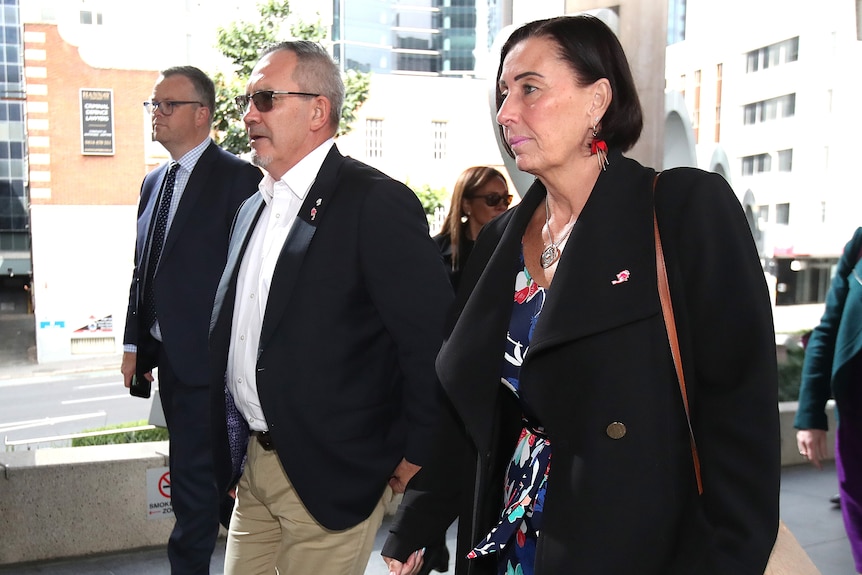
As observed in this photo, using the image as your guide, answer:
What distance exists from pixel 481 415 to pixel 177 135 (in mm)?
2413

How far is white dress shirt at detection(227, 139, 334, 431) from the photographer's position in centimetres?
221

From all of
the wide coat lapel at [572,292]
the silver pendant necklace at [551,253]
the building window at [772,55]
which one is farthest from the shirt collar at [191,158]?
the building window at [772,55]

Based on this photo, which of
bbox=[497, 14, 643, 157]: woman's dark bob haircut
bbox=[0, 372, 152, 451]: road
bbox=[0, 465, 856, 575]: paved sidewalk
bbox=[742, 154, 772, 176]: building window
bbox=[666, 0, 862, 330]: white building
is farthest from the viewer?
bbox=[742, 154, 772, 176]: building window

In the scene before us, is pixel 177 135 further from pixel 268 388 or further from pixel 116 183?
pixel 116 183

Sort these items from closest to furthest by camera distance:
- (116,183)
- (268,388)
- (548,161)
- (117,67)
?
(548,161), (268,388), (116,183), (117,67)

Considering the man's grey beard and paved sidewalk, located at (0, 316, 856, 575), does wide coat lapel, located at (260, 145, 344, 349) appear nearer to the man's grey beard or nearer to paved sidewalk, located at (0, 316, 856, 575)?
the man's grey beard

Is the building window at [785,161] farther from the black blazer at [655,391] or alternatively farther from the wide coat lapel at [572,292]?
the black blazer at [655,391]

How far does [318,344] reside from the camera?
213 cm

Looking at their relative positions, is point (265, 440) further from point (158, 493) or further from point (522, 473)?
point (158, 493)

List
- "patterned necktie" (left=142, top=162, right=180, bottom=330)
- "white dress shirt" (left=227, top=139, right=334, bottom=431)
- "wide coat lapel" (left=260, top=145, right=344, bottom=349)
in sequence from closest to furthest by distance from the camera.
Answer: "wide coat lapel" (left=260, top=145, right=344, bottom=349)
"white dress shirt" (left=227, top=139, right=334, bottom=431)
"patterned necktie" (left=142, top=162, right=180, bottom=330)

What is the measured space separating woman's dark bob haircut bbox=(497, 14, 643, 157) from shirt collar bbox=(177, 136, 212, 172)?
221 centimetres

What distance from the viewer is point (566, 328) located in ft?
4.49

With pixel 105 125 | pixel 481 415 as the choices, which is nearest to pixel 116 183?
pixel 105 125

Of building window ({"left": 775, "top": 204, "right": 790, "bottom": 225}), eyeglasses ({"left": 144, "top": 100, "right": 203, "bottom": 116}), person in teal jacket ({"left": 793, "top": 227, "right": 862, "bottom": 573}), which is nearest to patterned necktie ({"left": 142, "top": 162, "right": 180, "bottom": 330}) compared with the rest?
eyeglasses ({"left": 144, "top": 100, "right": 203, "bottom": 116})
